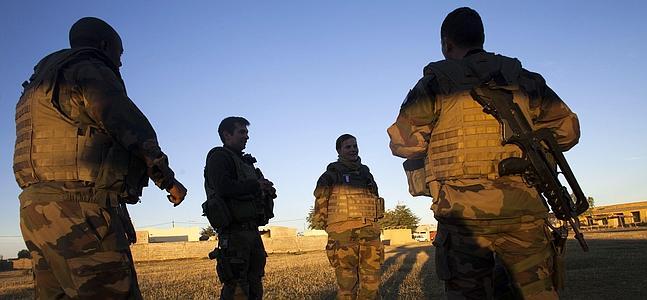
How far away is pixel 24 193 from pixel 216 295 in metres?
6.36

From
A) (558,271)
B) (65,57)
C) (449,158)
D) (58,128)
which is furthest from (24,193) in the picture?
(558,271)

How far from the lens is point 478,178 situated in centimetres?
297

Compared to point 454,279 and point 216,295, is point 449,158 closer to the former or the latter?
point 454,279

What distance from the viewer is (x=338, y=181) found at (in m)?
7.29

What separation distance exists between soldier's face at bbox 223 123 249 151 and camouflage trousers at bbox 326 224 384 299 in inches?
85.3

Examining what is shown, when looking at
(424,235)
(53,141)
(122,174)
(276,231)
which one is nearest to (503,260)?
(122,174)

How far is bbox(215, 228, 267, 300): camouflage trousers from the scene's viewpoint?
5.01 m

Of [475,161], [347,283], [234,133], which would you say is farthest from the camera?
[347,283]

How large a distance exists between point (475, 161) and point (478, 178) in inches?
4.1

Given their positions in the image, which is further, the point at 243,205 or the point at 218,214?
the point at 243,205

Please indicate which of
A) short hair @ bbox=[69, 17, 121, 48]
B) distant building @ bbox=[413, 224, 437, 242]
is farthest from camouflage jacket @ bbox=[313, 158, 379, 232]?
distant building @ bbox=[413, 224, 437, 242]

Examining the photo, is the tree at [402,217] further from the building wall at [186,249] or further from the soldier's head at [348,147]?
the soldier's head at [348,147]

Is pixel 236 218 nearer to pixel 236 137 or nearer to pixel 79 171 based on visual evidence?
pixel 236 137

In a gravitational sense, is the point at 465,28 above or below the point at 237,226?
above
